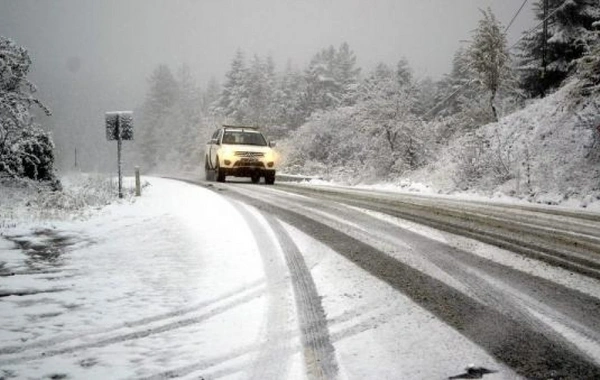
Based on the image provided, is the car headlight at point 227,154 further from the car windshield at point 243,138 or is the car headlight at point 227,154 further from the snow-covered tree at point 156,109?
the snow-covered tree at point 156,109

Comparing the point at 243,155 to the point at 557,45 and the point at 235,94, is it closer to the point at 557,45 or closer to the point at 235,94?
the point at 557,45

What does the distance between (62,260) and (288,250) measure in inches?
108

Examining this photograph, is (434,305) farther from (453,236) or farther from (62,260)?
(62,260)

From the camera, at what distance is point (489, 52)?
29.4m

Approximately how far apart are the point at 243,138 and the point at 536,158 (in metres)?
10.2

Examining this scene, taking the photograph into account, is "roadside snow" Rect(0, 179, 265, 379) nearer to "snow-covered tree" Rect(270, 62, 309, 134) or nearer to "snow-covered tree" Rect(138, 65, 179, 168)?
"snow-covered tree" Rect(270, 62, 309, 134)

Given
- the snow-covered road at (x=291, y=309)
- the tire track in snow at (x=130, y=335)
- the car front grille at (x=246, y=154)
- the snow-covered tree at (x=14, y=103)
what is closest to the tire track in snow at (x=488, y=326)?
the snow-covered road at (x=291, y=309)

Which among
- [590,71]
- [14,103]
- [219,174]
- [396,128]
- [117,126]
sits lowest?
[219,174]

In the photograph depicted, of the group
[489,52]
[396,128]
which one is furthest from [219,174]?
[489,52]

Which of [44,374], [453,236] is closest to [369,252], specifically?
[453,236]

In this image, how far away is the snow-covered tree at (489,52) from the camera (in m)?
29.1

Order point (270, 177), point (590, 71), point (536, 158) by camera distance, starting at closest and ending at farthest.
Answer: point (590, 71) < point (536, 158) < point (270, 177)

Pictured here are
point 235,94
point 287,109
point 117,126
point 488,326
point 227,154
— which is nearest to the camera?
point 488,326

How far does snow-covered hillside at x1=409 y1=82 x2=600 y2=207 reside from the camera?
37.7 feet
